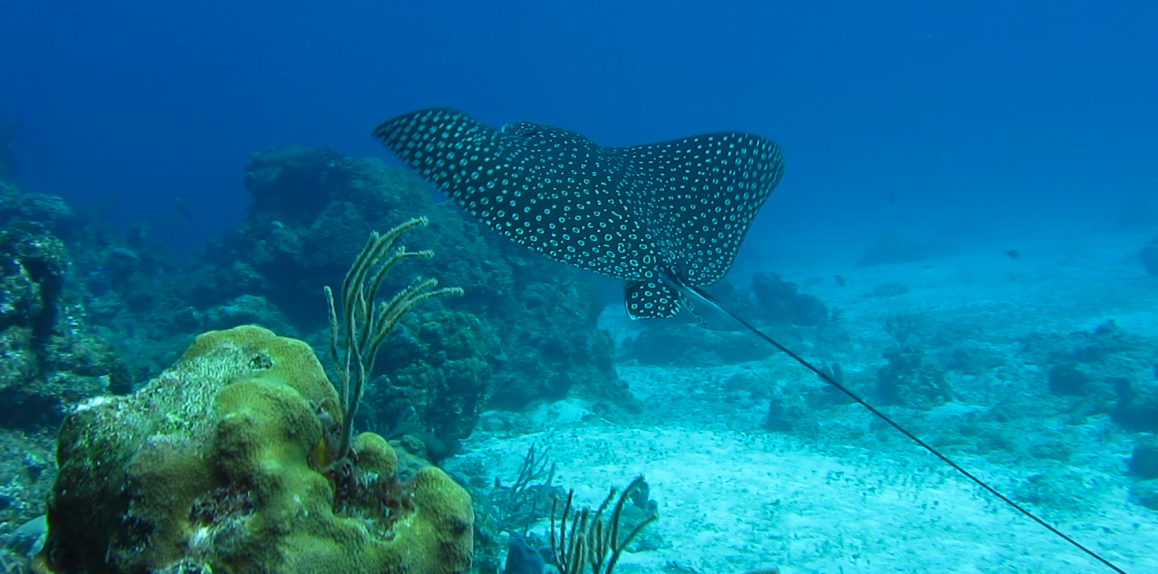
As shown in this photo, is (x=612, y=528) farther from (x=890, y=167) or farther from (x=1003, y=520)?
(x=890, y=167)

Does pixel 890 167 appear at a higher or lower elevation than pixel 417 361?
higher

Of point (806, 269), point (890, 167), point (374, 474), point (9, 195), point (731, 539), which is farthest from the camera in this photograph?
point (890, 167)

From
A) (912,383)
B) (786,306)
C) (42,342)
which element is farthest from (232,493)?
(786,306)

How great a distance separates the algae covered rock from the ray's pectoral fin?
11.1 feet

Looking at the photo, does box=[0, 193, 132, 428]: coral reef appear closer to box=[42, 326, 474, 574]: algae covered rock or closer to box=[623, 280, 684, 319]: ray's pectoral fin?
box=[42, 326, 474, 574]: algae covered rock

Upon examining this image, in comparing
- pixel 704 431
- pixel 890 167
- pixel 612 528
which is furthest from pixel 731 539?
pixel 890 167

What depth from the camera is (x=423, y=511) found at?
8.14ft

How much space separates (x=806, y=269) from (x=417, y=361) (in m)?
33.4

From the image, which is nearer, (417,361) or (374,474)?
(374,474)

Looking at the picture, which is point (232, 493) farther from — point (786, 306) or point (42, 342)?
point (786, 306)

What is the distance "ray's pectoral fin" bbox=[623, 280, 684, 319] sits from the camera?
5.64m

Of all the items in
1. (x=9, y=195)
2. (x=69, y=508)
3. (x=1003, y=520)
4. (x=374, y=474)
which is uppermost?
(x=1003, y=520)

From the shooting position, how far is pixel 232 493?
83.2 inches

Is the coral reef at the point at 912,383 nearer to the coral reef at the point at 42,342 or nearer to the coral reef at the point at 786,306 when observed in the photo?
the coral reef at the point at 786,306
